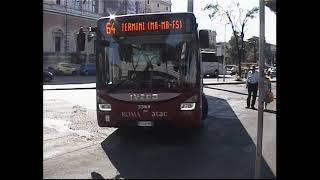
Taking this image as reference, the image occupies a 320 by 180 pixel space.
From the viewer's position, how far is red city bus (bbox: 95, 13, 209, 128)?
7.41 m

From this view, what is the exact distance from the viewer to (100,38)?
7.63 metres

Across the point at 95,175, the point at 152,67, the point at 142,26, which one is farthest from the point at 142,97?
the point at 95,175

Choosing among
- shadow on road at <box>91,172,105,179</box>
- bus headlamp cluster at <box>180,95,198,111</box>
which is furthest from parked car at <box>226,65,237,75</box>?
shadow on road at <box>91,172,105,179</box>

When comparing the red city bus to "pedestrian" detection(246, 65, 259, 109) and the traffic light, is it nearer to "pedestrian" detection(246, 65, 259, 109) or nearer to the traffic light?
the traffic light

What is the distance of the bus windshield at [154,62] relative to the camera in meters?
7.42

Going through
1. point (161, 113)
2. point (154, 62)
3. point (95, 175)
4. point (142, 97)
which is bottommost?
point (95, 175)

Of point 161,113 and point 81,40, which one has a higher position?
point 81,40

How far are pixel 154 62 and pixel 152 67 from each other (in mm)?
95

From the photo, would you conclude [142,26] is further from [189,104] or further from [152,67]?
[189,104]

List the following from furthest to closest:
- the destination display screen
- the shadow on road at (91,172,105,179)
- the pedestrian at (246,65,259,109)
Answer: the pedestrian at (246,65,259,109) → the destination display screen → the shadow on road at (91,172,105,179)

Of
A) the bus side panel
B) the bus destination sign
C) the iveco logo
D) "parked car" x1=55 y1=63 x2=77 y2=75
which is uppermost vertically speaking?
the bus destination sign

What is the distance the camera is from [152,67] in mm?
7414
